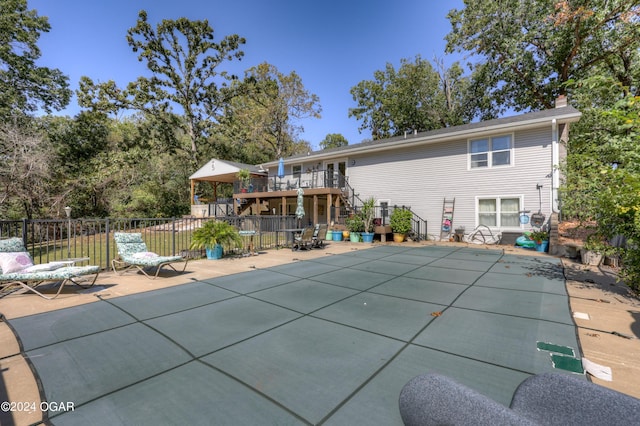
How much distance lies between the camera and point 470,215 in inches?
532

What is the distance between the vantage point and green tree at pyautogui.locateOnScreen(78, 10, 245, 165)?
26172mm

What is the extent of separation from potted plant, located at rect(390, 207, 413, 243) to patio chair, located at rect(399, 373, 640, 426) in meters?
12.4

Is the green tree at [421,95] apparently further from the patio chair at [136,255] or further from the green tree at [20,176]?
the green tree at [20,176]

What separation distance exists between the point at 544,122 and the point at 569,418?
45.5 ft

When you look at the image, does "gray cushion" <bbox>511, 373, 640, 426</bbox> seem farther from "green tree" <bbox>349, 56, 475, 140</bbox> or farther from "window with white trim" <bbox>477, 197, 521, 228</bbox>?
"green tree" <bbox>349, 56, 475, 140</bbox>

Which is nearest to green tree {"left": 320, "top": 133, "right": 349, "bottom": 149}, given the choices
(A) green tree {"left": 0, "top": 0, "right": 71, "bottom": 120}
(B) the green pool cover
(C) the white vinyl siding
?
(C) the white vinyl siding

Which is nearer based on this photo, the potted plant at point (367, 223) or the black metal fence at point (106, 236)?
the black metal fence at point (106, 236)

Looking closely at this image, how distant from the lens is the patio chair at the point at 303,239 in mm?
10672

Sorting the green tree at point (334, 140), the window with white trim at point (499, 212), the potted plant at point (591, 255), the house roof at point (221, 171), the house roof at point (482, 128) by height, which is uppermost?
the green tree at point (334, 140)

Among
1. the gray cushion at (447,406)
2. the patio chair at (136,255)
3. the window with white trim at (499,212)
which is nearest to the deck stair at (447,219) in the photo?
the window with white trim at (499,212)

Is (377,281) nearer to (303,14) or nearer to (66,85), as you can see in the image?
(303,14)

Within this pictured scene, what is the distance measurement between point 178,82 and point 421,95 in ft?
81.5

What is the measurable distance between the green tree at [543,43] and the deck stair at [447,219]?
12.4 m

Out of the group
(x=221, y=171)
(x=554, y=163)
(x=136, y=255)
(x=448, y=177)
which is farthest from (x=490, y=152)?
(x=221, y=171)
